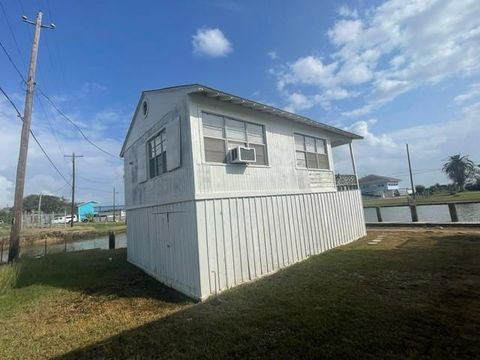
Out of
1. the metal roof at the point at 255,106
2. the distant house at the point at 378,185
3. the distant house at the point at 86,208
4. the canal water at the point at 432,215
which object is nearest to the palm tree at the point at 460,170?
the distant house at the point at 378,185

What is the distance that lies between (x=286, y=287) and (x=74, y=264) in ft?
30.3

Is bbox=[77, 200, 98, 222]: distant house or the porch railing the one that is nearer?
the porch railing

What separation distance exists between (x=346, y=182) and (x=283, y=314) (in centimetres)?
854

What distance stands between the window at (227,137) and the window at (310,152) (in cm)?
198

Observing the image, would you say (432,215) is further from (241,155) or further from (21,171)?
(21,171)

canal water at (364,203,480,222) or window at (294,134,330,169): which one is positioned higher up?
window at (294,134,330,169)

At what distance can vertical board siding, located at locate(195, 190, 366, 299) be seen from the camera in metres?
6.29

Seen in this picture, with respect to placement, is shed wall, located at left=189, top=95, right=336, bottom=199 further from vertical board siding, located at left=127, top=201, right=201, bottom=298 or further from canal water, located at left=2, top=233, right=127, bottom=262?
canal water, located at left=2, top=233, right=127, bottom=262

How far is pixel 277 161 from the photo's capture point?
877 centimetres

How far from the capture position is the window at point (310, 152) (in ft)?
32.8

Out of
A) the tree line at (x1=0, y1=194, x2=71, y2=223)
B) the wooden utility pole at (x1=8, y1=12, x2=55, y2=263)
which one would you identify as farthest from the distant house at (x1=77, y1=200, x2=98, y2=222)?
the wooden utility pole at (x1=8, y1=12, x2=55, y2=263)

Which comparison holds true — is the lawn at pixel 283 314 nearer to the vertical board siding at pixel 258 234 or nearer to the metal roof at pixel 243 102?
the vertical board siding at pixel 258 234

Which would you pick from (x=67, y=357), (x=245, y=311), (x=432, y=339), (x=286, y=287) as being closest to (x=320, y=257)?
(x=286, y=287)

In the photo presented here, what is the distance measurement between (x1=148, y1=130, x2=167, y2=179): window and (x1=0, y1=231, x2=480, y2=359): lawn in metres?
3.32
